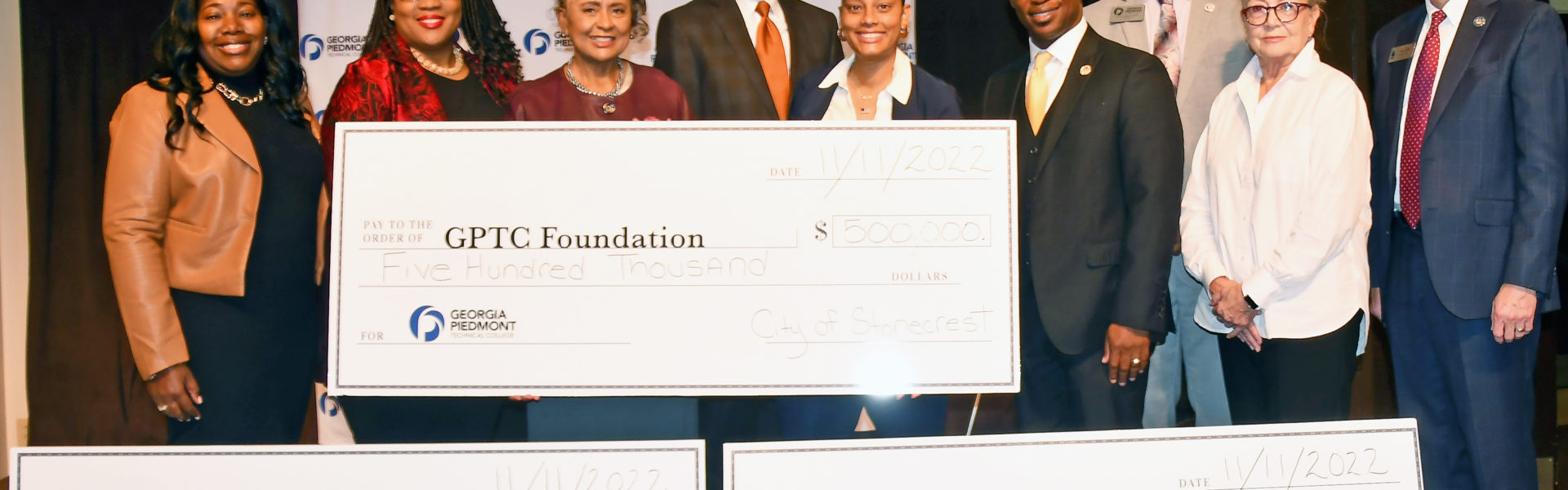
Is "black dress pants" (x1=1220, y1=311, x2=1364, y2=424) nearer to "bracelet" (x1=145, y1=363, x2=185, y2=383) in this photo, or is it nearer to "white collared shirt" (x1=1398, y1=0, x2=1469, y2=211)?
"white collared shirt" (x1=1398, y1=0, x2=1469, y2=211)

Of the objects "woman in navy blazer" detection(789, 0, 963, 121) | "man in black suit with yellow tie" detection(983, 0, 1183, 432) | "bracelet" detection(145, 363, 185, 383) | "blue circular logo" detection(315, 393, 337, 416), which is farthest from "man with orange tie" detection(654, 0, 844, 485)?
"blue circular logo" detection(315, 393, 337, 416)

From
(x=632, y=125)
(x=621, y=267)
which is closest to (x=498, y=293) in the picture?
(x=621, y=267)

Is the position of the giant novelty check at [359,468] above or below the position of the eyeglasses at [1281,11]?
below

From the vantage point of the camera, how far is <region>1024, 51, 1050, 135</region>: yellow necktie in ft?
7.30

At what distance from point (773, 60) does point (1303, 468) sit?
5.00ft

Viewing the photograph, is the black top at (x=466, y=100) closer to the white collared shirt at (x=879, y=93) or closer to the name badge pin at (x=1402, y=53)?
the white collared shirt at (x=879, y=93)

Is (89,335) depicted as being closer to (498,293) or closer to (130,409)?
(130,409)

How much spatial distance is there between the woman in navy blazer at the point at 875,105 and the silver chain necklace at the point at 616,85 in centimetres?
45

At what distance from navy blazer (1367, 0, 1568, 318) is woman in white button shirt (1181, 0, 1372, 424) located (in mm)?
161

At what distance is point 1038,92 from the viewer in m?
2.24

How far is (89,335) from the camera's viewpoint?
10.4 feet

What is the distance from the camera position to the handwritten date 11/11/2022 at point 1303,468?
1839mm

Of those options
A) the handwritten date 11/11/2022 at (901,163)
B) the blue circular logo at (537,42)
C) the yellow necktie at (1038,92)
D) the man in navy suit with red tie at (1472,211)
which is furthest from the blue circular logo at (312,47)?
the man in navy suit with red tie at (1472,211)

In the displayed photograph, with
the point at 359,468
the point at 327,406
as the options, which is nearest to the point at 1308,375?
the point at 359,468
